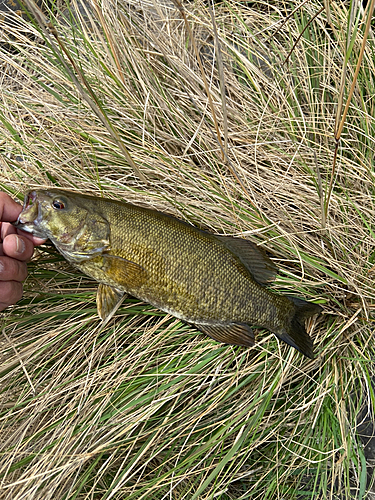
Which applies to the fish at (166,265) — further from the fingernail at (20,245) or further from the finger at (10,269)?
the finger at (10,269)

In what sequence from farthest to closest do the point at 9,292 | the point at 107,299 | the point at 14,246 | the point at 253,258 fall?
the point at 253,258
the point at 107,299
the point at 9,292
the point at 14,246

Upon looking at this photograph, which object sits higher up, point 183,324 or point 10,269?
point 10,269

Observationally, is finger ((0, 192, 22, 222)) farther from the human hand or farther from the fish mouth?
the fish mouth

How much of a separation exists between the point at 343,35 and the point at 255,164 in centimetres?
118

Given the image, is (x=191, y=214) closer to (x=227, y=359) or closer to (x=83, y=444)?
(x=227, y=359)

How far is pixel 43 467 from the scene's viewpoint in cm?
258

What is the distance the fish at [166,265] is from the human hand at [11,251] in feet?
0.31

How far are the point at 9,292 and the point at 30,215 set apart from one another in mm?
489

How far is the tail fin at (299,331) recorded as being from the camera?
2.67 metres

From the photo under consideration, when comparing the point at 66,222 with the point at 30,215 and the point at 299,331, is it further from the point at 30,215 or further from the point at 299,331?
the point at 299,331

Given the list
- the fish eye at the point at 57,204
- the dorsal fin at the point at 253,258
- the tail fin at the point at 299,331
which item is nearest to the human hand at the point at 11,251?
the fish eye at the point at 57,204

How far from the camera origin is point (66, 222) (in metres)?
2.42

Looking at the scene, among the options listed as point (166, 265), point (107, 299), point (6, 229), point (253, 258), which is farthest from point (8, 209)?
point (253, 258)

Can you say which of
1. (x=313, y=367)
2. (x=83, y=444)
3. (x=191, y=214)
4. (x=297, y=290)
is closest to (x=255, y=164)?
(x=191, y=214)
